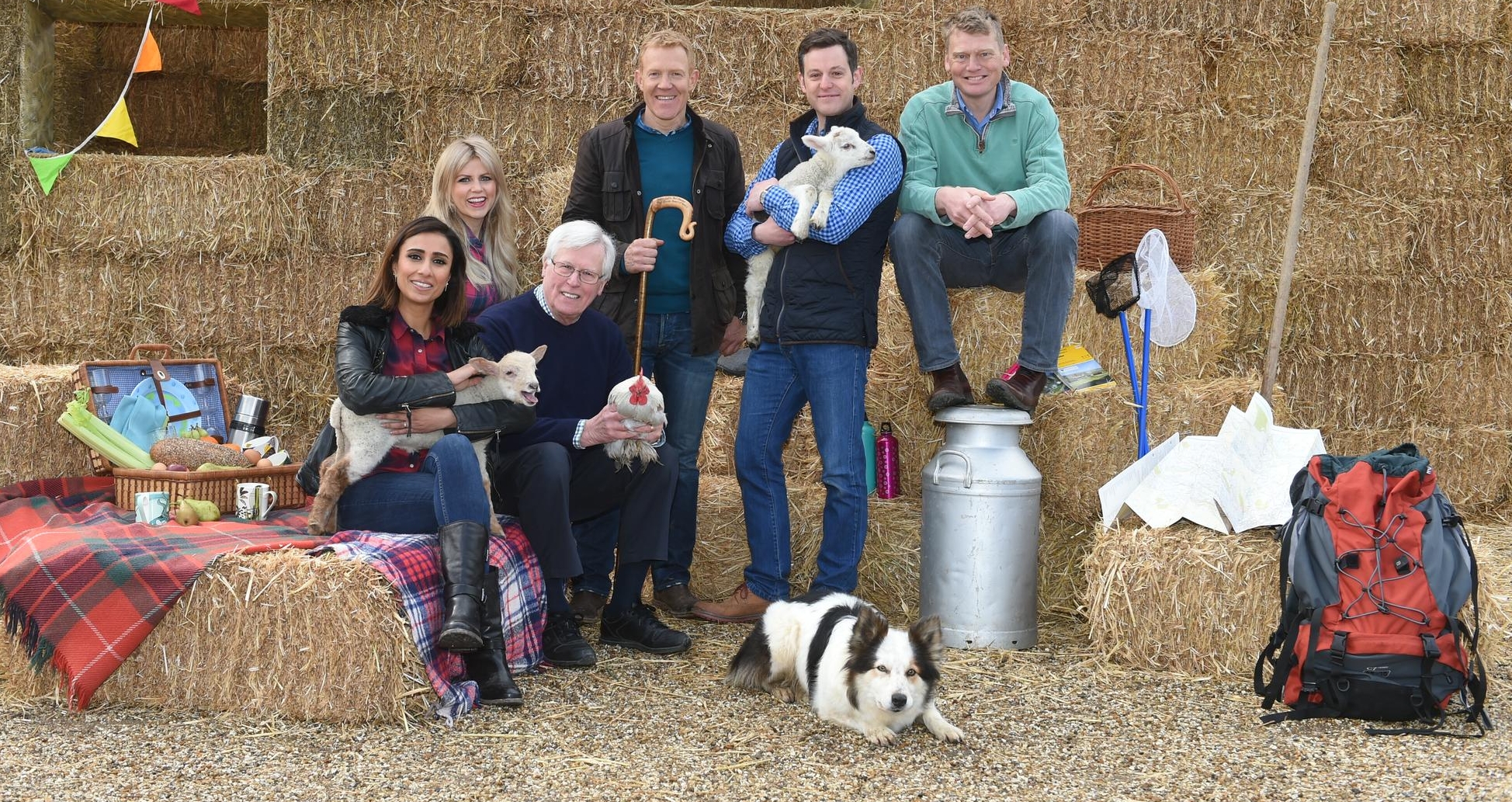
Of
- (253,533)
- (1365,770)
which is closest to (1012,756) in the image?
(1365,770)

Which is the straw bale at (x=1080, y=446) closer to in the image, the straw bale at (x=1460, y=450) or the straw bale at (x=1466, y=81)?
the straw bale at (x=1460, y=450)

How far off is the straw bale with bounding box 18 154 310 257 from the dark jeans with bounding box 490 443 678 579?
2827 mm

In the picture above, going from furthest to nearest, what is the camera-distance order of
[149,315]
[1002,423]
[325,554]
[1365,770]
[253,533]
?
[149,315]
[1002,423]
[253,533]
[325,554]
[1365,770]

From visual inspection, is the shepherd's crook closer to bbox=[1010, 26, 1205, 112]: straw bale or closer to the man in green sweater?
the man in green sweater

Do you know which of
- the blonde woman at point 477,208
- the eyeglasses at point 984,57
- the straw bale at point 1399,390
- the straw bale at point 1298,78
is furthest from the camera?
the straw bale at point 1399,390

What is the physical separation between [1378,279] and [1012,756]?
4716 millimetres

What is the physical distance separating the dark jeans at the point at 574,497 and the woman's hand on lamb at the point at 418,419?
265mm

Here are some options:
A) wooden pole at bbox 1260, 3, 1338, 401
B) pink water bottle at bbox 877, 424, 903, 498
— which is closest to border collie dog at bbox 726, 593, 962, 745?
pink water bottle at bbox 877, 424, 903, 498

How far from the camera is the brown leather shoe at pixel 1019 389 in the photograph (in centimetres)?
437

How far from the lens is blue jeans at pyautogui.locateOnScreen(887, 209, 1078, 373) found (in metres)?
4.41

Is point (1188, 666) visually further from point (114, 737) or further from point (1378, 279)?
point (1378, 279)

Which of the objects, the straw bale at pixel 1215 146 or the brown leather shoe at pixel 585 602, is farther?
the straw bale at pixel 1215 146

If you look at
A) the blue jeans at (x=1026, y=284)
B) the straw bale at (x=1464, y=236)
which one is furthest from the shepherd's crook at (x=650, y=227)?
the straw bale at (x=1464, y=236)

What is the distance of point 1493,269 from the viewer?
22.8 ft
